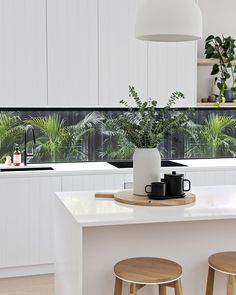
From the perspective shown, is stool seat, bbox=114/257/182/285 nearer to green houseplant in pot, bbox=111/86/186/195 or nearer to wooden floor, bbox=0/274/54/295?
green houseplant in pot, bbox=111/86/186/195

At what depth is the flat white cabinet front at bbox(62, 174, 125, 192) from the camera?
481 cm

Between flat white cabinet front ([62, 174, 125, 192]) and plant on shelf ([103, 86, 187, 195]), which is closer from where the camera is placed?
plant on shelf ([103, 86, 187, 195])

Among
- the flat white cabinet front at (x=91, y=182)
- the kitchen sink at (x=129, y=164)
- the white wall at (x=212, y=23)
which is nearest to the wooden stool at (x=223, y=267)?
the flat white cabinet front at (x=91, y=182)

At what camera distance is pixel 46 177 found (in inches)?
186

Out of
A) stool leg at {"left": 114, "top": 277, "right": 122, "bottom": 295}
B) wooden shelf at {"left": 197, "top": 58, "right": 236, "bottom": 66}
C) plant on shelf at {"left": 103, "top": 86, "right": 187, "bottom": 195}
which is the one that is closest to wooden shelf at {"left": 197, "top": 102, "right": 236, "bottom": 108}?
wooden shelf at {"left": 197, "top": 58, "right": 236, "bottom": 66}

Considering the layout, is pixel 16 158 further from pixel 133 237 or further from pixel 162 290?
pixel 162 290

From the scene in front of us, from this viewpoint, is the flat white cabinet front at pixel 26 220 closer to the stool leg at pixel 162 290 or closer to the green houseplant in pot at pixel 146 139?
the green houseplant in pot at pixel 146 139

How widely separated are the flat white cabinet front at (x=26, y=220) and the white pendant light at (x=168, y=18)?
7.02 ft

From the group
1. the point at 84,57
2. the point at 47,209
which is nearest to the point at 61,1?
the point at 84,57

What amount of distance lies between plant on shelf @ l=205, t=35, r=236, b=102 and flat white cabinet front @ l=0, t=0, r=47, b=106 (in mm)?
1748

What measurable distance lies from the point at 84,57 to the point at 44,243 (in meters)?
1.71

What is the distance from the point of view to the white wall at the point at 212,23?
5.80 metres

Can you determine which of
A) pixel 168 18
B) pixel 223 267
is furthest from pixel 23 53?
pixel 223 267

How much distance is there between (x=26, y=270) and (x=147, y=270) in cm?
225
